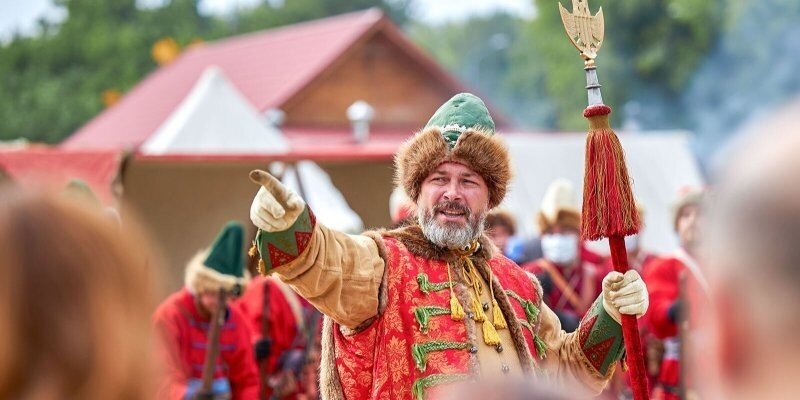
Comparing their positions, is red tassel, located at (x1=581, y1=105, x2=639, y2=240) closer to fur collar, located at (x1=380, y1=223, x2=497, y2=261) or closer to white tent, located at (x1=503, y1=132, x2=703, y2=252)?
fur collar, located at (x1=380, y1=223, x2=497, y2=261)

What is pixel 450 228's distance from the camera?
175 inches

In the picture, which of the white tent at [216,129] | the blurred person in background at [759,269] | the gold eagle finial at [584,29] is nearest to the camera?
the blurred person in background at [759,269]

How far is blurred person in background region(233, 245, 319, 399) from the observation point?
28.3 feet

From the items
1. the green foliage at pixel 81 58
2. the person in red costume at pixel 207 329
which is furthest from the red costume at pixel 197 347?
the green foliage at pixel 81 58

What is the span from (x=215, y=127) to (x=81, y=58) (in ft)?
111

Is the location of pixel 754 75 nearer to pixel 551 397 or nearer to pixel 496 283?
pixel 496 283

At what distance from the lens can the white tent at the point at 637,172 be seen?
13.6 m

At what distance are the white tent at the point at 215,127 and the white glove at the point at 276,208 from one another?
9395 millimetres

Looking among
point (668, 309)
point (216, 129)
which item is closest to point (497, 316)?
point (668, 309)

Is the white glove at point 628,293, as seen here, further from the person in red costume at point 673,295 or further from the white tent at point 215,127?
the white tent at point 215,127

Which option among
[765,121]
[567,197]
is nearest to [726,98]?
[567,197]

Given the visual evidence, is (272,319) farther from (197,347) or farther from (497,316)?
(497,316)

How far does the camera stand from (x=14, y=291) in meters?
1.73

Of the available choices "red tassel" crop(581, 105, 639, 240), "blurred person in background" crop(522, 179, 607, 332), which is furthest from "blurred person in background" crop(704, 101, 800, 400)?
"blurred person in background" crop(522, 179, 607, 332)
